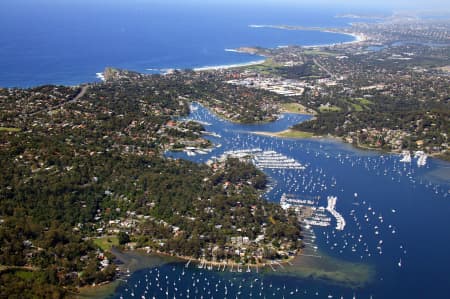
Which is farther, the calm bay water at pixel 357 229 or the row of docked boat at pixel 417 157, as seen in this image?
the row of docked boat at pixel 417 157

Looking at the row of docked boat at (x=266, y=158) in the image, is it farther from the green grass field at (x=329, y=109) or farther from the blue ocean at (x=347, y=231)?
the green grass field at (x=329, y=109)

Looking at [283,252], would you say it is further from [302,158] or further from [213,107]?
[213,107]

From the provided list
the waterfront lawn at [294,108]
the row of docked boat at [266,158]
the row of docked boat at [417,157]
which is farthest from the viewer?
the waterfront lawn at [294,108]

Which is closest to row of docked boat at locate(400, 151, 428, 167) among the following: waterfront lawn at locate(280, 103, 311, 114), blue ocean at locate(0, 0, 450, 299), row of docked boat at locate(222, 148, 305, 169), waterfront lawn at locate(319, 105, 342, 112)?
blue ocean at locate(0, 0, 450, 299)

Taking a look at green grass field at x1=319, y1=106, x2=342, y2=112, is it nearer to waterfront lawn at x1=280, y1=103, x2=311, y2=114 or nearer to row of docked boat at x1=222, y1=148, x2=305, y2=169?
waterfront lawn at x1=280, y1=103, x2=311, y2=114

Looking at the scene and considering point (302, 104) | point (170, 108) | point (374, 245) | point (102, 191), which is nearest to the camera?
point (374, 245)

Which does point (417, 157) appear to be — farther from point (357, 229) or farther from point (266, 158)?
point (357, 229)

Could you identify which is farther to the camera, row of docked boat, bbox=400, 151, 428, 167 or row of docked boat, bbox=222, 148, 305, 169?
row of docked boat, bbox=400, 151, 428, 167

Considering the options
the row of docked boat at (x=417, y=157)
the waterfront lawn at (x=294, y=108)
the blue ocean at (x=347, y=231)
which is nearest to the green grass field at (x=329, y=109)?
the waterfront lawn at (x=294, y=108)

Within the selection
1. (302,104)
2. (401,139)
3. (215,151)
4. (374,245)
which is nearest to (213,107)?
(302,104)
